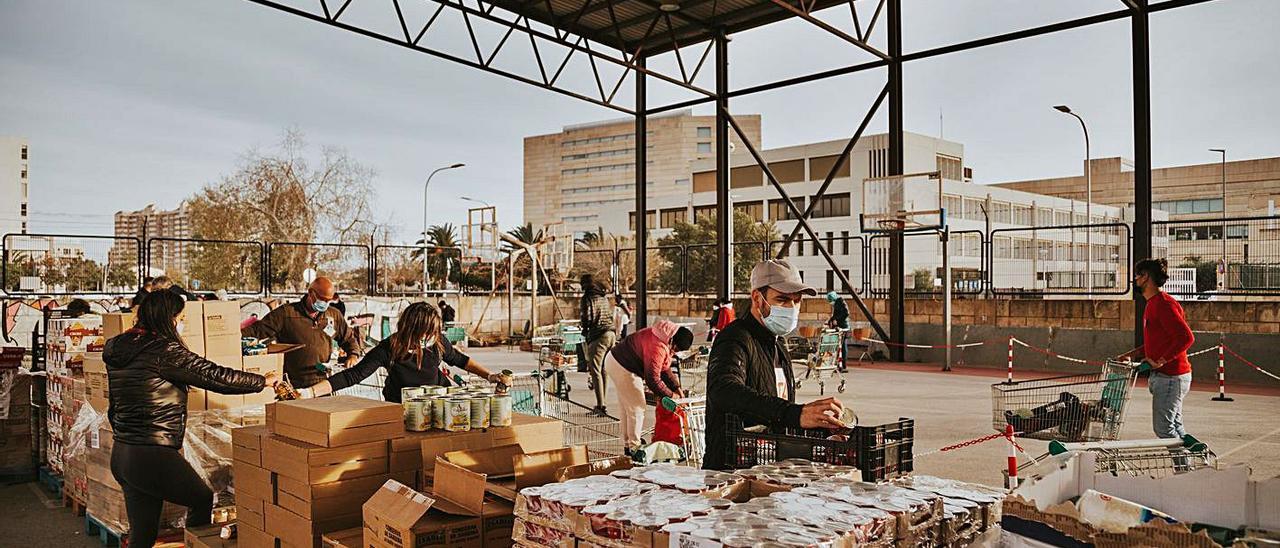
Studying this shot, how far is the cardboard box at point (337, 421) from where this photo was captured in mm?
3893

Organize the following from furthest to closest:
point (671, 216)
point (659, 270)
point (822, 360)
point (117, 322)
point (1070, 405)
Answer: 1. point (671, 216)
2. point (659, 270)
3. point (822, 360)
4. point (1070, 405)
5. point (117, 322)

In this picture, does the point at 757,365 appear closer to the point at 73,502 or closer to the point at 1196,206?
the point at 73,502

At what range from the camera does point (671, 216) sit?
87.7 m

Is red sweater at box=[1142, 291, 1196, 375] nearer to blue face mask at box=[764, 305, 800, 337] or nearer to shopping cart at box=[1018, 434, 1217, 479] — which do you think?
shopping cart at box=[1018, 434, 1217, 479]

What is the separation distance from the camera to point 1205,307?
15789 mm

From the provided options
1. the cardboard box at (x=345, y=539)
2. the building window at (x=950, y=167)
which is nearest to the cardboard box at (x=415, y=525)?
the cardboard box at (x=345, y=539)

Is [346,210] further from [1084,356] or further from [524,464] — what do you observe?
[524,464]

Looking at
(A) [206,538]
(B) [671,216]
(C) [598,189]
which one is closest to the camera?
(A) [206,538]

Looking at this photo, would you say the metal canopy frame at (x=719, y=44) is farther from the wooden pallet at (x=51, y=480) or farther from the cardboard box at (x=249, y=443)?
the cardboard box at (x=249, y=443)

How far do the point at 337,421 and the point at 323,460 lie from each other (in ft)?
0.58

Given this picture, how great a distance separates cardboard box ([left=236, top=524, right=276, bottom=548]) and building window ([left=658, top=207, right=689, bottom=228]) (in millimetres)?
80127

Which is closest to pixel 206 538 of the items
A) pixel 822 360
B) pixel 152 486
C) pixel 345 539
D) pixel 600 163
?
pixel 152 486

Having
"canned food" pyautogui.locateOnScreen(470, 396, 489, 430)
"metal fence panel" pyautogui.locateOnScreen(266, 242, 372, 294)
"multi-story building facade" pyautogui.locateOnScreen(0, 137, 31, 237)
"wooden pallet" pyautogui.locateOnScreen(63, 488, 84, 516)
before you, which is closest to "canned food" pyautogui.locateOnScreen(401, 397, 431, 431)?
"canned food" pyautogui.locateOnScreen(470, 396, 489, 430)

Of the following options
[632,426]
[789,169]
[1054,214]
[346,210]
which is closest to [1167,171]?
[1054,214]
